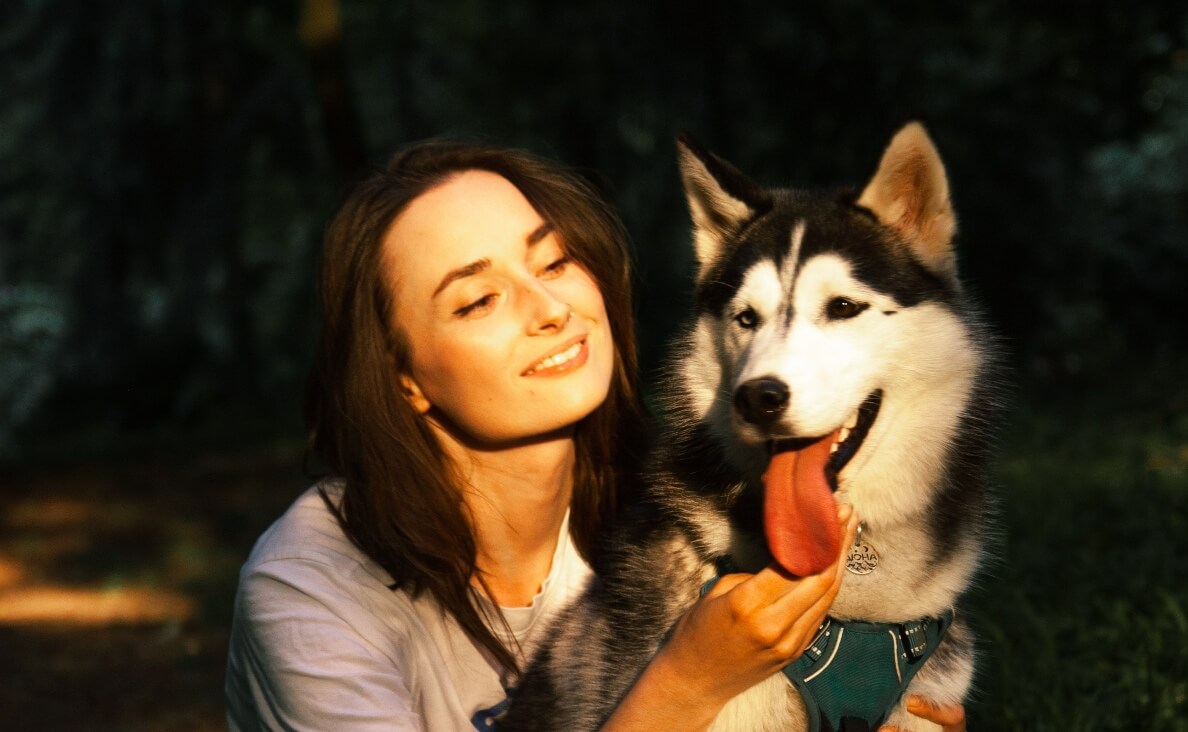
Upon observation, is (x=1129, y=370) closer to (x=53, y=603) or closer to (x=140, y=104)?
(x=53, y=603)

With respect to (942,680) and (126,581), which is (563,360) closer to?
(942,680)

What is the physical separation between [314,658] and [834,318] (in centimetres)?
137

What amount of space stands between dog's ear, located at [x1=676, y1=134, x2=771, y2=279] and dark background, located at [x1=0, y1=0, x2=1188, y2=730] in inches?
128

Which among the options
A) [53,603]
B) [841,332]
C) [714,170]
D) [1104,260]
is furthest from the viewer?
[1104,260]

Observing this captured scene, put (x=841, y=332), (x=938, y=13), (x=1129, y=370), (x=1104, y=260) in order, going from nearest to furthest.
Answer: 1. (x=841, y=332)
2. (x=938, y=13)
3. (x=1129, y=370)
4. (x=1104, y=260)

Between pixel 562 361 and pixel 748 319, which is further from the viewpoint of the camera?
pixel 562 361

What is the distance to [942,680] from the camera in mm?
2479

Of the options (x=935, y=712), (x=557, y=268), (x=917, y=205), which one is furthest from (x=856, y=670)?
(x=557, y=268)

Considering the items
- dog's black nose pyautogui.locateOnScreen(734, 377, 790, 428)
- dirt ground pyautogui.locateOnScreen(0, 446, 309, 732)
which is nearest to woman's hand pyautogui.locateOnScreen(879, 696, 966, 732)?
dog's black nose pyautogui.locateOnScreen(734, 377, 790, 428)

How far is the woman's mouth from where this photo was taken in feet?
8.53

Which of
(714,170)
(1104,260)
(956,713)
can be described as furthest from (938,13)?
(956,713)

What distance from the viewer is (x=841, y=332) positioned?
2.37 metres

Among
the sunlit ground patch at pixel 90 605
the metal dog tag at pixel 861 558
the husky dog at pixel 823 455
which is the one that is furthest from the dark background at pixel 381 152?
the metal dog tag at pixel 861 558

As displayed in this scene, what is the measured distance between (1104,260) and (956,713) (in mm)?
9292
